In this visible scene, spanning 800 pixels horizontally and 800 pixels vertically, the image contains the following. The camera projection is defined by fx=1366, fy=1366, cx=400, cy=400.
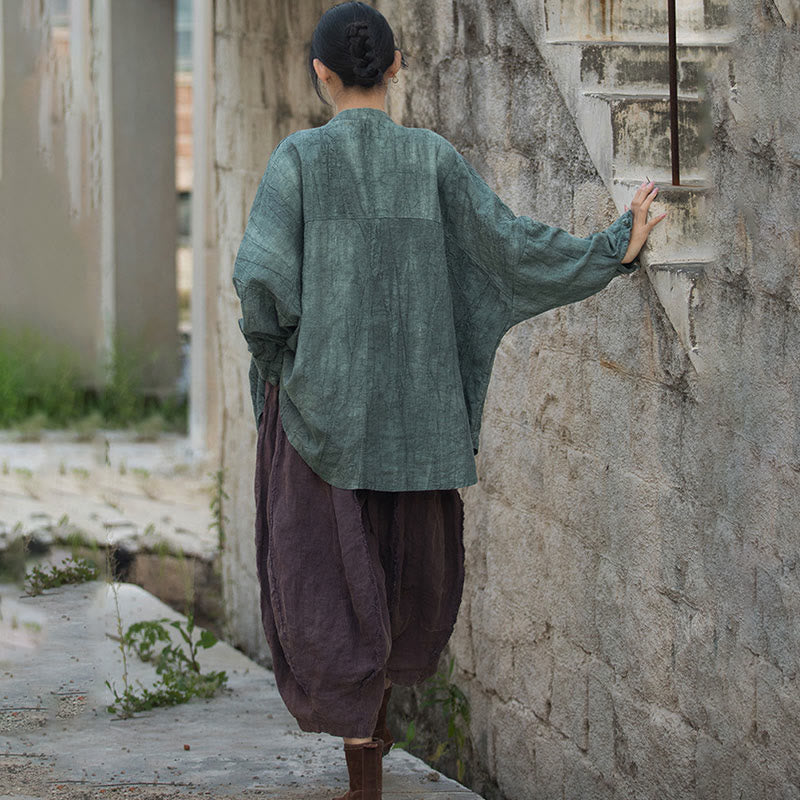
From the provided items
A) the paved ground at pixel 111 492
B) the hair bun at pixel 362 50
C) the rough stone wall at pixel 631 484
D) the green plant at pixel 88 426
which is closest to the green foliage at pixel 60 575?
the paved ground at pixel 111 492

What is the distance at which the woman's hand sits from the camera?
104 inches

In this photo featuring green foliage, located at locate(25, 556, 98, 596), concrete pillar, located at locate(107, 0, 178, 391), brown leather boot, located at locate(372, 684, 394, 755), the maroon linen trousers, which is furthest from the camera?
concrete pillar, located at locate(107, 0, 178, 391)

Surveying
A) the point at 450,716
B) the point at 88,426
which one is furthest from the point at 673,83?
the point at 88,426

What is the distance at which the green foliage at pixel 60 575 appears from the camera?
5469 mm

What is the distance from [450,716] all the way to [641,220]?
5.68 feet

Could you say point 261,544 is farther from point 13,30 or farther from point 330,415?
point 13,30

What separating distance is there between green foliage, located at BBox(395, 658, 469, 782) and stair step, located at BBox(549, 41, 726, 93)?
1.70m

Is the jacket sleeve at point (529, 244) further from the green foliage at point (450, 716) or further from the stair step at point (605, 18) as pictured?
the green foliage at point (450, 716)

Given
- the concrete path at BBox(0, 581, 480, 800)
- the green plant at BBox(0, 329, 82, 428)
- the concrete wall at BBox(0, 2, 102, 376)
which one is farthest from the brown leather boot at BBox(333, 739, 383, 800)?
the concrete wall at BBox(0, 2, 102, 376)

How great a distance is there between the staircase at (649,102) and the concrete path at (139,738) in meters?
1.50

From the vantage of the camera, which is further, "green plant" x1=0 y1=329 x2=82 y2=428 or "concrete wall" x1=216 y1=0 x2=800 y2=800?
"green plant" x1=0 y1=329 x2=82 y2=428

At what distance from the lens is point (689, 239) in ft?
8.70

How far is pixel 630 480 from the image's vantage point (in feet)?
9.62

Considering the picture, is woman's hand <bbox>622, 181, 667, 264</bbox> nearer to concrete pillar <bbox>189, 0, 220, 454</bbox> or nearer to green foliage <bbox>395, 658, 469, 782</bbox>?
green foliage <bbox>395, 658, 469, 782</bbox>
